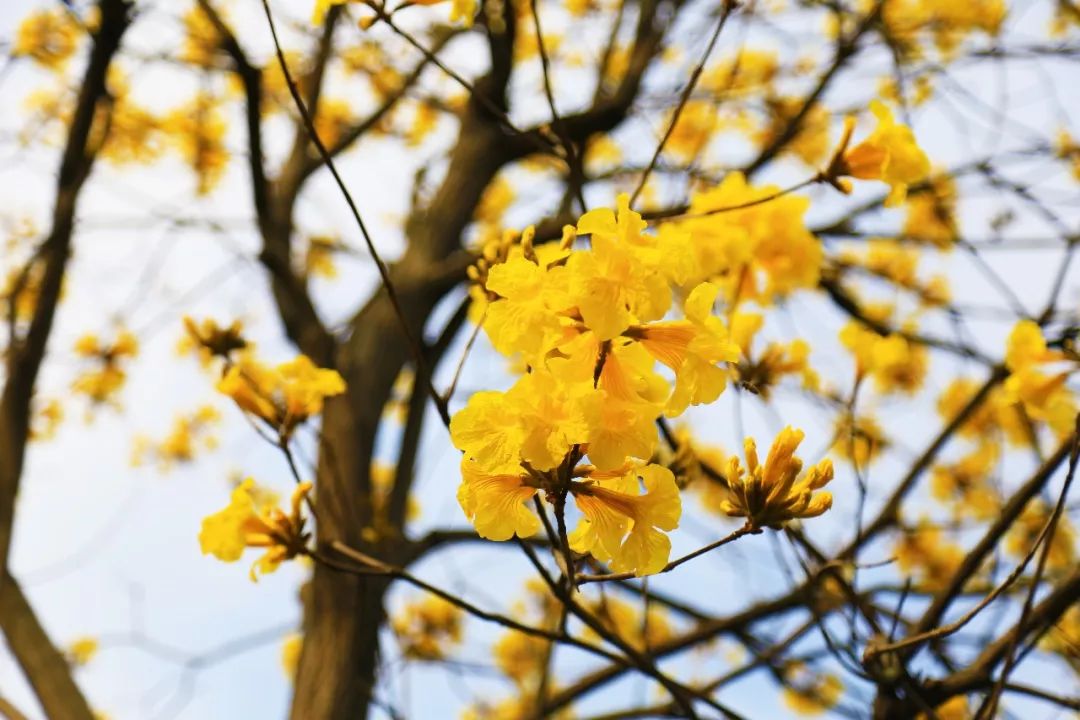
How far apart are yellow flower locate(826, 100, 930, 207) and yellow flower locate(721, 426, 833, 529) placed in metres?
0.84

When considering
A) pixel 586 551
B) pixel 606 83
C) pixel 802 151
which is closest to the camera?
pixel 586 551

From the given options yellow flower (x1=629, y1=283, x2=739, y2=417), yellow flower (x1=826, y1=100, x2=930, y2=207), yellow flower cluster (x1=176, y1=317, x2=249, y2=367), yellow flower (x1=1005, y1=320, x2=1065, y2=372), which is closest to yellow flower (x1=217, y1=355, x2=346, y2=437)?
yellow flower cluster (x1=176, y1=317, x2=249, y2=367)

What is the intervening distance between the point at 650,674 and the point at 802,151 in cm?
468

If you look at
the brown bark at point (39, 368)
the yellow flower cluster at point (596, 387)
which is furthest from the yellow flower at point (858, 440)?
the brown bark at point (39, 368)

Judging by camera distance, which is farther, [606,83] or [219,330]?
[606,83]

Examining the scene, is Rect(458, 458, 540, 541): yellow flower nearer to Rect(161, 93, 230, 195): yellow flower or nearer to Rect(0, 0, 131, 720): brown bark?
Rect(0, 0, 131, 720): brown bark

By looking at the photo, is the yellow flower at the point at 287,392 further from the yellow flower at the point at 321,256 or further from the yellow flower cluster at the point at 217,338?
the yellow flower at the point at 321,256

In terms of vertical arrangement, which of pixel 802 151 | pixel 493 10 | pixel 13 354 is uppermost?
pixel 802 151

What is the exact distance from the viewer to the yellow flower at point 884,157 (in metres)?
1.64

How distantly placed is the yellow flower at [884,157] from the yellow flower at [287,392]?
1134 mm

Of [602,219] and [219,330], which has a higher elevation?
[219,330]

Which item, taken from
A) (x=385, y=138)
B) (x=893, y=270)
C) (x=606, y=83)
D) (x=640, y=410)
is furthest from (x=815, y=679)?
A: (x=385, y=138)

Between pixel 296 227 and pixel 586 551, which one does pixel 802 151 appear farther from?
pixel 586 551

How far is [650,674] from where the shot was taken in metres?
1.48
